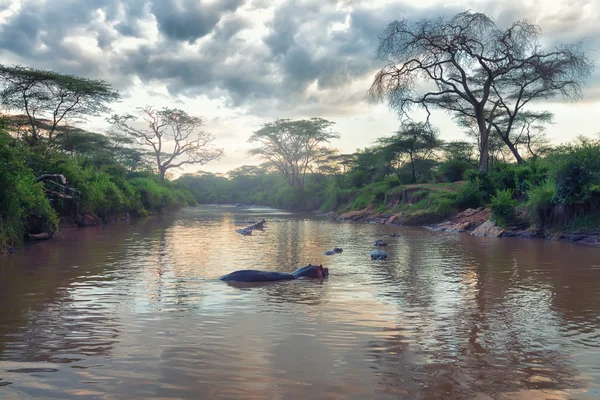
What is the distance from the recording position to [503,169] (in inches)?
911

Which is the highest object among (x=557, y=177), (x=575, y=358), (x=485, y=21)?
(x=485, y=21)

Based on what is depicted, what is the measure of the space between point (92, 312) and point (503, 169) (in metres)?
21.6

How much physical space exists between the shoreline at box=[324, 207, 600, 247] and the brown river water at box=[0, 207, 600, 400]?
5480mm

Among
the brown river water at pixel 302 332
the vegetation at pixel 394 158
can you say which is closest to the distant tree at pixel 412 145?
the vegetation at pixel 394 158

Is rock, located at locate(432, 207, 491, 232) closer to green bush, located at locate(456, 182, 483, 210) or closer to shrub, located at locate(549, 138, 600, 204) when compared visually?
green bush, located at locate(456, 182, 483, 210)

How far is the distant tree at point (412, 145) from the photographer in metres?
35.0

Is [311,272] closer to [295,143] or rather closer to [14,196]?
[14,196]

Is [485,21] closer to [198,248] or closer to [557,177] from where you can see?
[557,177]

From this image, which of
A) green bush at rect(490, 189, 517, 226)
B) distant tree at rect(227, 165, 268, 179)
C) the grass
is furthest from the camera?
distant tree at rect(227, 165, 268, 179)

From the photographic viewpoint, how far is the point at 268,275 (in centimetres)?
851

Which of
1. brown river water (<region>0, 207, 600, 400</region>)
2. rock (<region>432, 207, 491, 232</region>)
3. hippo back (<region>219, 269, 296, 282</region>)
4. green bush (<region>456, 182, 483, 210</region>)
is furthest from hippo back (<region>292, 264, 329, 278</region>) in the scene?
green bush (<region>456, 182, 483, 210</region>)

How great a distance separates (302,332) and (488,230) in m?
15.5

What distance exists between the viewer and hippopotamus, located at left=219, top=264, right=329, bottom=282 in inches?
331

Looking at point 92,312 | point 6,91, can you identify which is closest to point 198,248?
point 92,312
